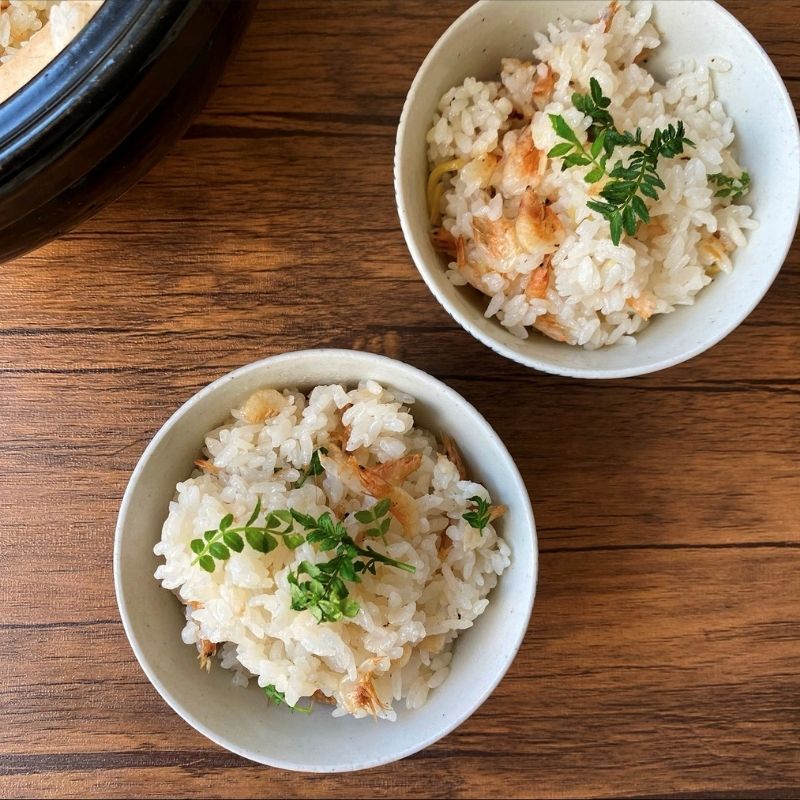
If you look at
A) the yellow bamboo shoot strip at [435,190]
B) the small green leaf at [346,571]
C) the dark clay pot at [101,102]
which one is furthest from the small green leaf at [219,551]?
the yellow bamboo shoot strip at [435,190]

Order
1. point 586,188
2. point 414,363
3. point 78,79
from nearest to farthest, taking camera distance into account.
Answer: point 78,79 → point 586,188 → point 414,363

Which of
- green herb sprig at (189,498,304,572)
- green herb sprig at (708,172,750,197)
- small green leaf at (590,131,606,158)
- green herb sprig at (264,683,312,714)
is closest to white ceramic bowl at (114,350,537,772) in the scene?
green herb sprig at (264,683,312,714)

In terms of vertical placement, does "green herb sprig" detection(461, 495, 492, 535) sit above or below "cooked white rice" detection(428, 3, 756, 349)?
below

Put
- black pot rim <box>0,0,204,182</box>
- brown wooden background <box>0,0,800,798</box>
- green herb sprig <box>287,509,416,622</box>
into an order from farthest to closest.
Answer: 1. brown wooden background <box>0,0,800,798</box>
2. green herb sprig <box>287,509,416,622</box>
3. black pot rim <box>0,0,204,182</box>

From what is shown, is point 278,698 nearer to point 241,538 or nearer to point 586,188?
point 241,538

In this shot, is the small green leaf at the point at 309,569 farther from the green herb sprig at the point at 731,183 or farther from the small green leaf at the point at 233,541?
the green herb sprig at the point at 731,183

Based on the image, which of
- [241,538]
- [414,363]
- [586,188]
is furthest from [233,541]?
[586,188]

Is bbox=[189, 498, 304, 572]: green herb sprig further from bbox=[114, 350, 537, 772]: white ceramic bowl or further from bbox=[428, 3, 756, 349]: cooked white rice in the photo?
bbox=[428, 3, 756, 349]: cooked white rice

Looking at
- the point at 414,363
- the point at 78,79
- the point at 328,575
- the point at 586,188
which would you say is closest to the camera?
the point at 78,79
